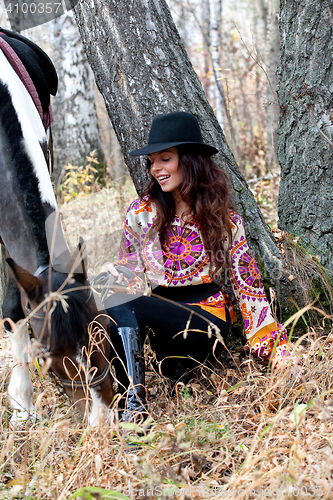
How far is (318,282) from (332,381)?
81cm

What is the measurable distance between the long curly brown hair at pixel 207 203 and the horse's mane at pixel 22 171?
704 mm

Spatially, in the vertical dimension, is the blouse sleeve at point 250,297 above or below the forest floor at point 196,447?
above

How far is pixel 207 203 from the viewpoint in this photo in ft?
7.11

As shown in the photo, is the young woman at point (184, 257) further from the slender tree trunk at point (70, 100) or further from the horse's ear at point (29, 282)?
the slender tree trunk at point (70, 100)

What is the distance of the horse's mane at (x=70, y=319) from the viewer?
1.55 metres

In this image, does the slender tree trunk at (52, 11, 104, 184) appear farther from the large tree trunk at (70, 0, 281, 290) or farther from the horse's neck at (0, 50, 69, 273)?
the horse's neck at (0, 50, 69, 273)

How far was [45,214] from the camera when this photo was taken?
5.84 ft

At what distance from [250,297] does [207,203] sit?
56 cm

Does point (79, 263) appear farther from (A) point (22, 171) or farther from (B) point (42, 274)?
(A) point (22, 171)

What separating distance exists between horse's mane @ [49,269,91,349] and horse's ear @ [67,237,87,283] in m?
0.04

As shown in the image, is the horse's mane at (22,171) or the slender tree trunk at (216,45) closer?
the horse's mane at (22,171)

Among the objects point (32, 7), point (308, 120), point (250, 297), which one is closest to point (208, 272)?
point (250, 297)

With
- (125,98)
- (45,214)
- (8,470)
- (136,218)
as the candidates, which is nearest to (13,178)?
(45,214)

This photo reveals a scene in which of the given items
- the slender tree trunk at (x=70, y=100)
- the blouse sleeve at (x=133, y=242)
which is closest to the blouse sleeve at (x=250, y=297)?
the blouse sleeve at (x=133, y=242)
